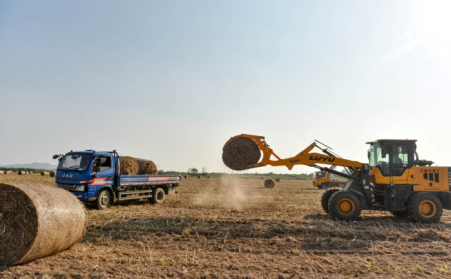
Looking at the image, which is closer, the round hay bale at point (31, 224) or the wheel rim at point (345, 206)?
the round hay bale at point (31, 224)

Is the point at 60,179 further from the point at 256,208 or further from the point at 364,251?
the point at 364,251

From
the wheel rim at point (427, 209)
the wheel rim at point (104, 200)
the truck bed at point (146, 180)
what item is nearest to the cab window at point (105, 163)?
the truck bed at point (146, 180)

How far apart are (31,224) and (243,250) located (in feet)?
14.9

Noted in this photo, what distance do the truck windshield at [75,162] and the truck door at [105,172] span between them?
366mm

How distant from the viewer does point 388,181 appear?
12594 millimetres

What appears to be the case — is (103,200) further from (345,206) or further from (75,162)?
(345,206)

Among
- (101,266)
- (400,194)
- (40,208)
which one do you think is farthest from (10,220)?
(400,194)

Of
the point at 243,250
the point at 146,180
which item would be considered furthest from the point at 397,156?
the point at 146,180

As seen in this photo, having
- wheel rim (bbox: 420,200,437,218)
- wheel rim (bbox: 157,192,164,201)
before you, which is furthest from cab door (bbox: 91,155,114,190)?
wheel rim (bbox: 420,200,437,218)

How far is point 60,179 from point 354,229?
11.3 meters

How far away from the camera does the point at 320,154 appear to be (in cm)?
1284

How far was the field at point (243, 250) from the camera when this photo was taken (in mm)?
6141

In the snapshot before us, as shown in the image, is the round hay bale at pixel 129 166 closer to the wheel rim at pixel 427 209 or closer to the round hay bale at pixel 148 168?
the round hay bale at pixel 148 168

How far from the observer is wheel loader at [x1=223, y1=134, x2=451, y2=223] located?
12102 millimetres
